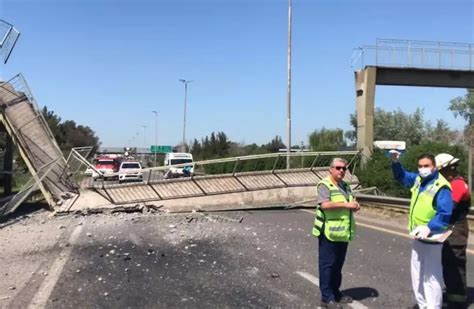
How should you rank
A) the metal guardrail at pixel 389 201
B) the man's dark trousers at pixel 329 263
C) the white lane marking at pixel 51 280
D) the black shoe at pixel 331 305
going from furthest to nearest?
the metal guardrail at pixel 389 201
the white lane marking at pixel 51 280
the man's dark trousers at pixel 329 263
the black shoe at pixel 331 305

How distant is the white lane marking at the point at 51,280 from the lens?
23.4ft

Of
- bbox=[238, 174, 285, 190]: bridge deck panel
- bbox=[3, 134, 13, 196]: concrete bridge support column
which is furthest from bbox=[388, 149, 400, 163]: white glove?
bbox=[3, 134, 13, 196]: concrete bridge support column

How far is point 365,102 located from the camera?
28.6m

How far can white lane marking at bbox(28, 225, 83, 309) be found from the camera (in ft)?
23.4

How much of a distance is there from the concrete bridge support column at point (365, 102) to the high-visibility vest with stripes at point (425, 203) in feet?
72.0

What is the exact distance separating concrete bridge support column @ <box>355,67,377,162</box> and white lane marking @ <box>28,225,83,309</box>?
18.3 meters

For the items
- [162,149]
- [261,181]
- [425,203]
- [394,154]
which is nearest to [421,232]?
[425,203]

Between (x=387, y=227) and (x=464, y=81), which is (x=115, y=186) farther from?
(x=464, y=81)

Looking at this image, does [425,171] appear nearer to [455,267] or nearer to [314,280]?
[455,267]

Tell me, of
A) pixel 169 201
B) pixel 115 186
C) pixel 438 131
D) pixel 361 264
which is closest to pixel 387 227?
pixel 361 264

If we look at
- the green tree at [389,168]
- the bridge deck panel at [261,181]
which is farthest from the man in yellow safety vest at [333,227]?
the bridge deck panel at [261,181]

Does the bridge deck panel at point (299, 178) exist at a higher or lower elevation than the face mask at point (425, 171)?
lower

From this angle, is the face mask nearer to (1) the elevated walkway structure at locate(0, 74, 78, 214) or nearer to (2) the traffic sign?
(1) the elevated walkway structure at locate(0, 74, 78, 214)

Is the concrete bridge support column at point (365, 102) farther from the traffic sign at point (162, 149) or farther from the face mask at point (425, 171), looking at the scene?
the traffic sign at point (162, 149)
